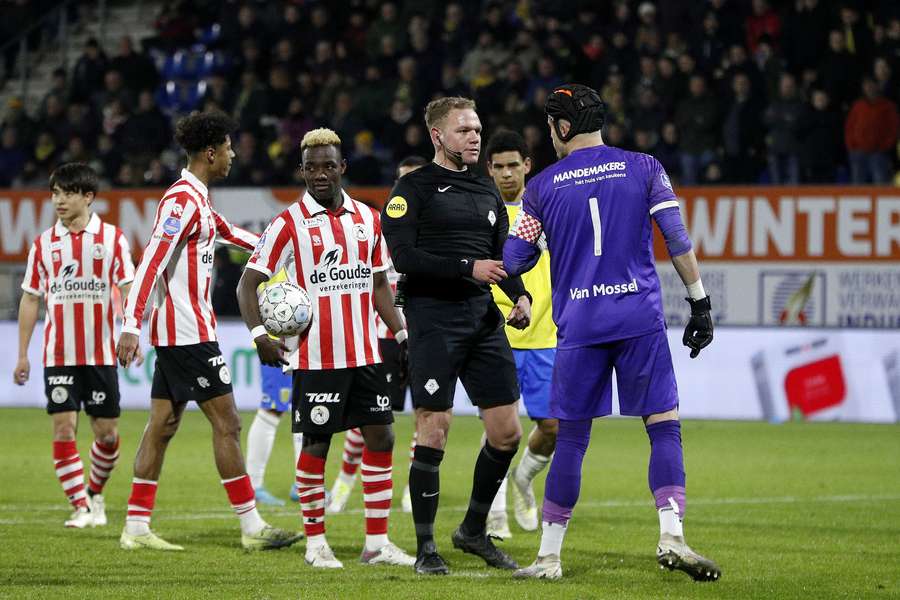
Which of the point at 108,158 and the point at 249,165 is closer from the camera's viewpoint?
the point at 249,165

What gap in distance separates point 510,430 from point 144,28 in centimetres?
2019

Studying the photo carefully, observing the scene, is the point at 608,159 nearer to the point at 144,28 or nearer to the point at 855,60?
the point at 855,60

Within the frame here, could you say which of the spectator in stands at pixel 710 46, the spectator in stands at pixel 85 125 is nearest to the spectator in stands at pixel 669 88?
the spectator in stands at pixel 710 46

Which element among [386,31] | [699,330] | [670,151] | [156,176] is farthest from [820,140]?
[699,330]

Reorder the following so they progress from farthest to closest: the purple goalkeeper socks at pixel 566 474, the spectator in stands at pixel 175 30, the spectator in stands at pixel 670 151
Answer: the spectator in stands at pixel 175 30
the spectator in stands at pixel 670 151
the purple goalkeeper socks at pixel 566 474

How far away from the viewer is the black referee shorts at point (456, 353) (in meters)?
6.99

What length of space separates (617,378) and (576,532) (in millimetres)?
Answer: 2201

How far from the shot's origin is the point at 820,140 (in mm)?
18141

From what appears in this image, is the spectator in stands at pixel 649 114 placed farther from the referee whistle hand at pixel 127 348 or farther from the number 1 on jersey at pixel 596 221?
the number 1 on jersey at pixel 596 221

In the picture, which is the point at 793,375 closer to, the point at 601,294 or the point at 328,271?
the point at 328,271

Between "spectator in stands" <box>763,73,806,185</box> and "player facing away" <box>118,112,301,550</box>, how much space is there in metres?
11.7

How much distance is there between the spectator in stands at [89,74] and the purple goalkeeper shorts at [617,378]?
713 inches

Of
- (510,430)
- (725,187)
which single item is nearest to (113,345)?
(510,430)

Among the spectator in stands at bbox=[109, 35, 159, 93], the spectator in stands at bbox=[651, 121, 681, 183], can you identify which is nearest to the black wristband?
the spectator in stands at bbox=[651, 121, 681, 183]
